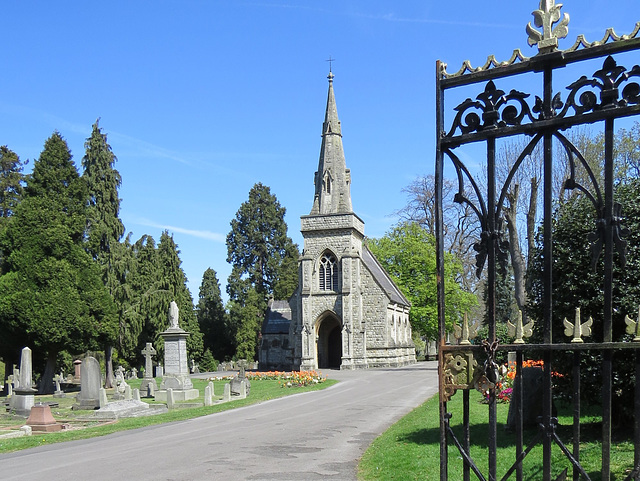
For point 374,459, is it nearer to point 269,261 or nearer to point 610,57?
point 610,57

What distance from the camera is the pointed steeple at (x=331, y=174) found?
165 feet

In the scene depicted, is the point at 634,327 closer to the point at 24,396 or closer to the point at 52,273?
the point at 24,396

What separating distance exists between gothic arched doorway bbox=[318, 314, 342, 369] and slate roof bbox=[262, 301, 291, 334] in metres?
3.11

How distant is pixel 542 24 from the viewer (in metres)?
4.61

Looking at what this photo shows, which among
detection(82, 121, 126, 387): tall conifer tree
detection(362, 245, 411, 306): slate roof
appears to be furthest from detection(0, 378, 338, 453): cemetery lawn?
detection(362, 245, 411, 306): slate roof

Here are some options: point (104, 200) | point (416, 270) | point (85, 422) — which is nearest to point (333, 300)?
point (416, 270)

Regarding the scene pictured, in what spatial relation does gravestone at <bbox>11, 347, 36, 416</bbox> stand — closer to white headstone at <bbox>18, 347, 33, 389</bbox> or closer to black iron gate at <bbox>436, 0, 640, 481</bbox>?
white headstone at <bbox>18, 347, 33, 389</bbox>

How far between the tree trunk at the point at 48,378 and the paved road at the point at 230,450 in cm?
1496

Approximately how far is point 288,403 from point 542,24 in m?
18.9

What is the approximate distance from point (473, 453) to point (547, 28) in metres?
7.31

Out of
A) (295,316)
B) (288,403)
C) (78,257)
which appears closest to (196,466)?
(288,403)

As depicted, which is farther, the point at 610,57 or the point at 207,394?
the point at 207,394

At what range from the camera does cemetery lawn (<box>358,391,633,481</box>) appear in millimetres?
8712

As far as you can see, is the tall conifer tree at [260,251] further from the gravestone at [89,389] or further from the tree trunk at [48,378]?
the gravestone at [89,389]
